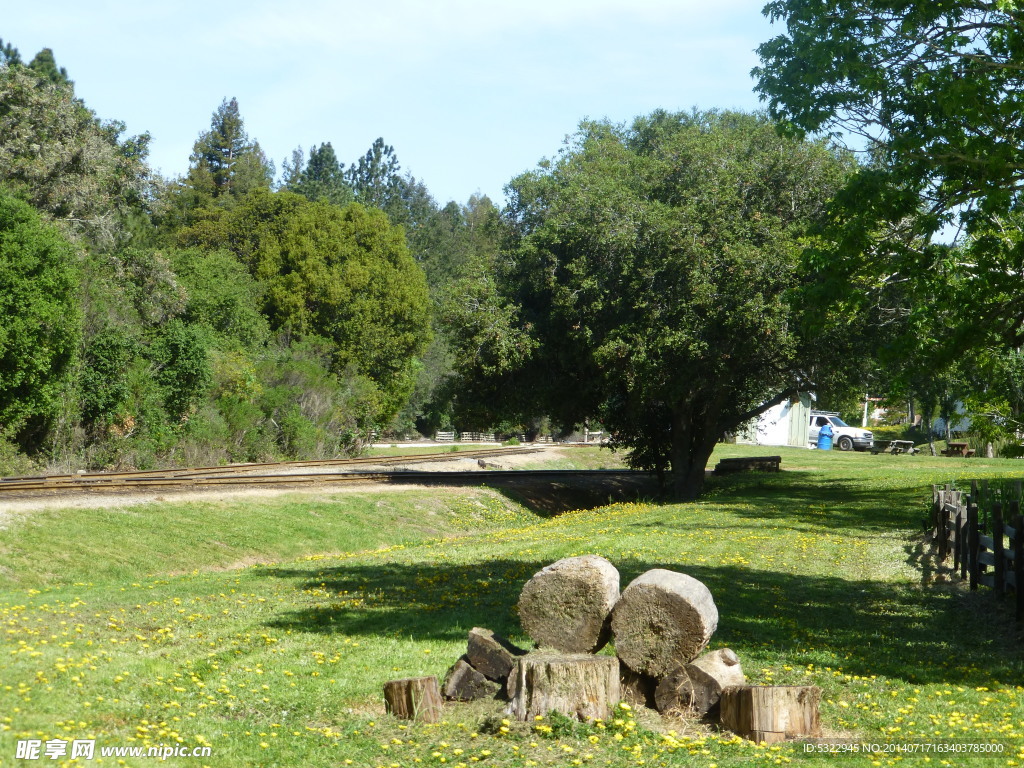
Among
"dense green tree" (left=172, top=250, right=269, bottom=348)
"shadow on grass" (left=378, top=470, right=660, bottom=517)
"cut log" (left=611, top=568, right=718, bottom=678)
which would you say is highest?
"dense green tree" (left=172, top=250, right=269, bottom=348)

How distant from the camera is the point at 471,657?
306 inches

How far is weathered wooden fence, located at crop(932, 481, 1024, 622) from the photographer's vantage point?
454 inches

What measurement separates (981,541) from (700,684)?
7.53 metres

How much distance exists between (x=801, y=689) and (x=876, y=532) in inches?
562

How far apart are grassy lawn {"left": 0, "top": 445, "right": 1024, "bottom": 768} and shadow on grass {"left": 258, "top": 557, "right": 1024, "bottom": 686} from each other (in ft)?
0.15

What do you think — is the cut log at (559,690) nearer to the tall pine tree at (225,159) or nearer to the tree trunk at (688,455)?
the tree trunk at (688,455)

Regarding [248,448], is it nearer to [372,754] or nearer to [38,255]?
[38,255]

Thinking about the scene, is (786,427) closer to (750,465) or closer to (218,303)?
(750,465)

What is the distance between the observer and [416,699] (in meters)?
7.27

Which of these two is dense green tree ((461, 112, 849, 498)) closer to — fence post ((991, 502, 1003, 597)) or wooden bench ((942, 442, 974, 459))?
fence post ((991, 502, 1003, 597))

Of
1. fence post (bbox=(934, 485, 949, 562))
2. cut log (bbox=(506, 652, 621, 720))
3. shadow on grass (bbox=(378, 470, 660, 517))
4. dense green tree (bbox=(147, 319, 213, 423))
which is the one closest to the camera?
cut log (bbox=(506, 652, 621, 720))

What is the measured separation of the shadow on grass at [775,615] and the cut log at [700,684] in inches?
73.6

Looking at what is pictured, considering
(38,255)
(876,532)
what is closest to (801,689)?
(876,532)

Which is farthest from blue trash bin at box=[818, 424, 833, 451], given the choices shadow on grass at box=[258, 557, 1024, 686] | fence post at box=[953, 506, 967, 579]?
shadow on grass at box=[258, 557, 1024, 686]
